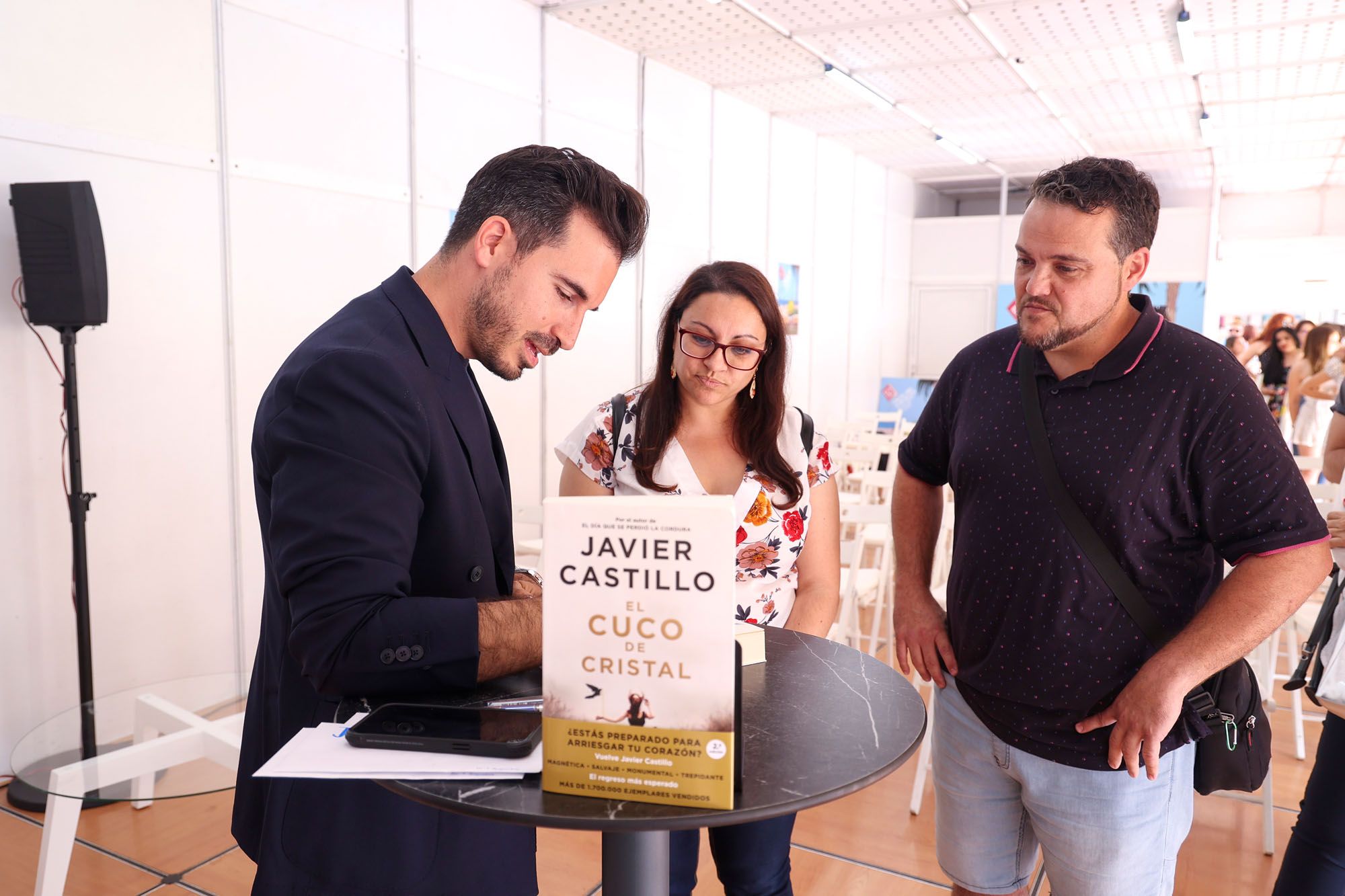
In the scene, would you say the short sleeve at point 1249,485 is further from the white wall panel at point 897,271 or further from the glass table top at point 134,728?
the white wall panel at point 897,271

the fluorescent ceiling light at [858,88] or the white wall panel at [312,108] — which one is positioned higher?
the fluorescent ceiling light at [858,88]

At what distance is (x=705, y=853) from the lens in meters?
2.84

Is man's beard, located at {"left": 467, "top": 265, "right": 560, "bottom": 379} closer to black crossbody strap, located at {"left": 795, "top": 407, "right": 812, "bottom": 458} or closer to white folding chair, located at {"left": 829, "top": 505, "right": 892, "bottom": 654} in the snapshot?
→ black crossbody strap, located at {"left": 795, "top": 407, "right": 812, "bottom": 458}

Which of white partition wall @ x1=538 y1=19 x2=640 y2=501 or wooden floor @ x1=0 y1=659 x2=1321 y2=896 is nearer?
wooden floor @ x1=0 y1=659 x2=1321 y2=896

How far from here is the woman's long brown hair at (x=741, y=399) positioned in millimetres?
1961

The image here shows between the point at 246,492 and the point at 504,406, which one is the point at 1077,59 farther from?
the point at 246,492

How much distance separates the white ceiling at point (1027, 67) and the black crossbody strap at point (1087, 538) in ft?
14.1

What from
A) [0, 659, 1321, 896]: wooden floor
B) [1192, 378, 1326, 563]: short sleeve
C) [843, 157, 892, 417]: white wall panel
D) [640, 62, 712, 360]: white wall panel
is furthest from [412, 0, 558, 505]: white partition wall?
[843, 157, 892, 417]: white wall panel

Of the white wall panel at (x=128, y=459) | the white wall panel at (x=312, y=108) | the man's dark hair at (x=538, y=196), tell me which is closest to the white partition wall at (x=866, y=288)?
the white wall panel at (x=312, y=108)

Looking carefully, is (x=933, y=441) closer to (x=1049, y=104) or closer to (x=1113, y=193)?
(x=1113, y=193)

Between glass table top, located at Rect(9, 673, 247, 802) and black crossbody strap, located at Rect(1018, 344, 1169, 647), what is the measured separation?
1825mm

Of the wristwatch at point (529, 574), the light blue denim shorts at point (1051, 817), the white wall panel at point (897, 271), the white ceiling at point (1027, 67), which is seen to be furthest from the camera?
the white wall panel at point (897, 271)

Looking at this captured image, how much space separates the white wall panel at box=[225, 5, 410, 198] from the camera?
374cm

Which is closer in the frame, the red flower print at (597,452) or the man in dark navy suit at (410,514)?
the man in dark navy suit at (410,514)
